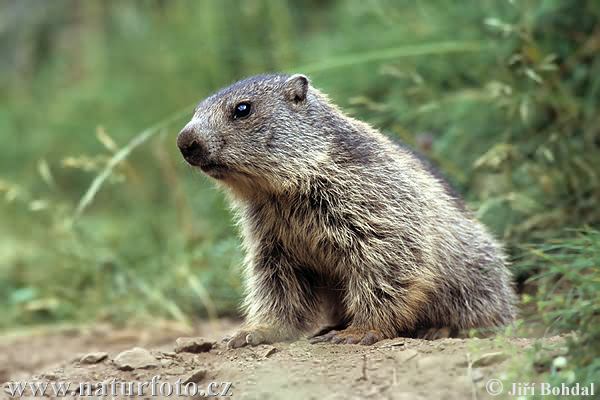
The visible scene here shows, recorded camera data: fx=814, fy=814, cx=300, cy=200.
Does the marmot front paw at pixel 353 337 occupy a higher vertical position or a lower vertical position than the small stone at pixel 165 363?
higher

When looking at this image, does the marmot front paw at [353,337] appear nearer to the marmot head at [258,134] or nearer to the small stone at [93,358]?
the marmot head at [258,134]

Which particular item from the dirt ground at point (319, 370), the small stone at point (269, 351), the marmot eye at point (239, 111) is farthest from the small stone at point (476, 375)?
the marmot eye at point (239, 111)

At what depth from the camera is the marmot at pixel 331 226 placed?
4.44 m

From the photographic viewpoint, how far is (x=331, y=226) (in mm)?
4496

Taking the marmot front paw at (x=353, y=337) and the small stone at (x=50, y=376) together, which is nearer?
the small stone at (x=50, y=376)

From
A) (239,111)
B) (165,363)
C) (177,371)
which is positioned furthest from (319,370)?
(239,111)

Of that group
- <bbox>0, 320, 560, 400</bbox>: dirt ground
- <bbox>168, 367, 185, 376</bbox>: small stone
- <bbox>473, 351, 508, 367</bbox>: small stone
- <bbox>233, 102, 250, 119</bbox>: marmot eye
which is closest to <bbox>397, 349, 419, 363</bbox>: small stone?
<bbox>0, 320, 560, 400</bbox>: dirt ground

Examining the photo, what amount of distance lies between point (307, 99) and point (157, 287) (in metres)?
2.80

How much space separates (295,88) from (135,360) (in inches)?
70.3

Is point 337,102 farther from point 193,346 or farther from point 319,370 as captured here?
point 319,370

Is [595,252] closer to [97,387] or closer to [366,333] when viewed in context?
[366,333]

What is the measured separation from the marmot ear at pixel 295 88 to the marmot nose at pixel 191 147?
25.7 inches

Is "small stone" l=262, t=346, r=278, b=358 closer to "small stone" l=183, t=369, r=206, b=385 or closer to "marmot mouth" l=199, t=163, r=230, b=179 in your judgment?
"small stone" l=183, t=369, r=206, b=385

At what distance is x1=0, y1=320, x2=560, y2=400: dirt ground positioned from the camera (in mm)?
3354
